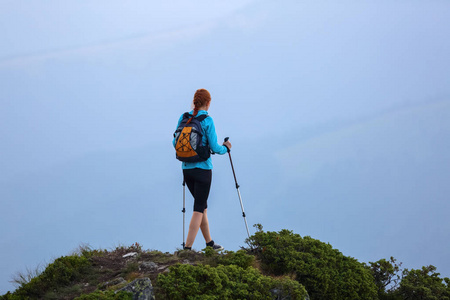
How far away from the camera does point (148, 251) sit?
10547mm

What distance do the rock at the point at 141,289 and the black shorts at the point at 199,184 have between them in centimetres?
319

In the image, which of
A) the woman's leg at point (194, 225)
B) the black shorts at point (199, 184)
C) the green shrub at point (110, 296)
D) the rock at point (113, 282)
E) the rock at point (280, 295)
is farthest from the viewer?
the woman's leg at point (194, 225)

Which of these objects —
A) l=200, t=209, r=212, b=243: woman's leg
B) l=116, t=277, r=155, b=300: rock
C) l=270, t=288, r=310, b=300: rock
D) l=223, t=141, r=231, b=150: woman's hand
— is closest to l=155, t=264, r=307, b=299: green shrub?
l=270, t=288, r=310, b=300: rock

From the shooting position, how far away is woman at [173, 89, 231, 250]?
9.80m

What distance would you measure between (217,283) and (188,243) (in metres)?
2.87

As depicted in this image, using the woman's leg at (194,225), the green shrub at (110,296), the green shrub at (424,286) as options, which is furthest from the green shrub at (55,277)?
the green shrub at (424,286)

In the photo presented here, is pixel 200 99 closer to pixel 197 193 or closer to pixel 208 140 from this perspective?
pixel 208 140

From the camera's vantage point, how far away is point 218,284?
7355 millimetres

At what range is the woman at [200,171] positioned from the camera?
A: 32.2 ft

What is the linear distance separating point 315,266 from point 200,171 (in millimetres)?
3204

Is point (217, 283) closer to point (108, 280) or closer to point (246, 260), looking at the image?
point (246, 260)

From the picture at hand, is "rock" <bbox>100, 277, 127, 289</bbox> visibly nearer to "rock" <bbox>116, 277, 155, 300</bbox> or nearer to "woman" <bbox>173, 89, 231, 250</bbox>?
"rock" <bbox>116, 277, 155, 300</bbox>

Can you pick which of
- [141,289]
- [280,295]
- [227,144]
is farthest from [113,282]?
[227,144]

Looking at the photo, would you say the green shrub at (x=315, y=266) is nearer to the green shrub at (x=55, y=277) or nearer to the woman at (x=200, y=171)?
the woman at (x=200, y=171)
